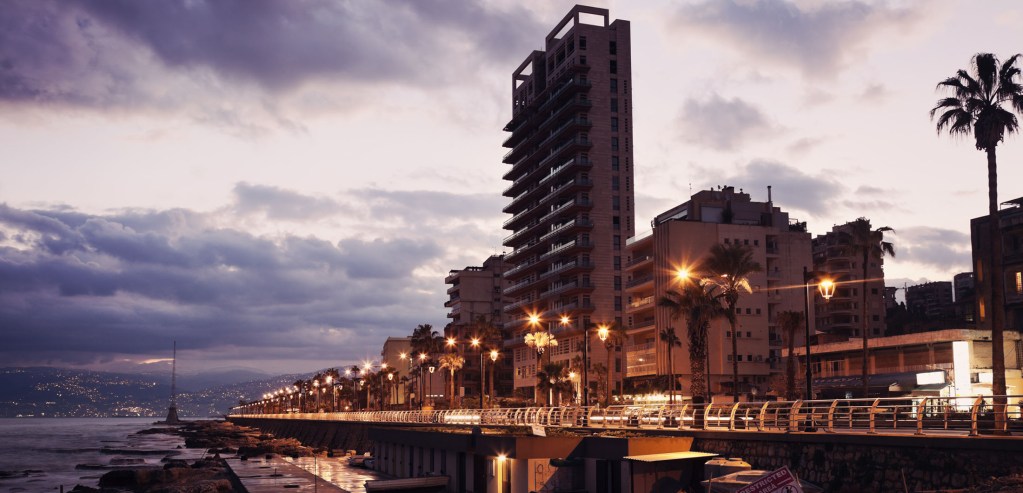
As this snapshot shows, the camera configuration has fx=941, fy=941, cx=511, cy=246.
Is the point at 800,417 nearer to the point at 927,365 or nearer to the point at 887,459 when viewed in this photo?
the point at 887,459

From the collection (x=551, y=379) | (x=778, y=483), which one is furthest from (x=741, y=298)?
(x=778, y=483)

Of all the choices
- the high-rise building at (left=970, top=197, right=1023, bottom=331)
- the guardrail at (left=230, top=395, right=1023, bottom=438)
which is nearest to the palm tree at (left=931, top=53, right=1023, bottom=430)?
the guardrail at (left=230, top=395, right=1023, bottom=438)

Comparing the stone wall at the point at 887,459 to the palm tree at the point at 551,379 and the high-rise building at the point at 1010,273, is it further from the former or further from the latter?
the palm tree at the point at 551,379

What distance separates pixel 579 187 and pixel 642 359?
35504mm

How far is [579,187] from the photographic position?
456 feet

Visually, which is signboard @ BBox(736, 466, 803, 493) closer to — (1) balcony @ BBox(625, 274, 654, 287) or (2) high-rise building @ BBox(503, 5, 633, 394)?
(1) balcony @ BBox(625, 274, 654, 287)

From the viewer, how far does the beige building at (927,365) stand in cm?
6856

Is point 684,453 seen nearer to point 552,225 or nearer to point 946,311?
point 552,225

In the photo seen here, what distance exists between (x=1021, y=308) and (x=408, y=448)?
5637 centimetres

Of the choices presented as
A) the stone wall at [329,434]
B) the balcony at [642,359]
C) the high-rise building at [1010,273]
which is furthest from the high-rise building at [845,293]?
the stone wall at [329,434]

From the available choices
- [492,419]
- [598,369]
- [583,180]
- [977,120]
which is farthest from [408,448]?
[583,180]

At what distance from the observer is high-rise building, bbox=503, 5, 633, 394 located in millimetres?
137000

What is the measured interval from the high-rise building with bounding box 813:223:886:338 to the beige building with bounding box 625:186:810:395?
37.9 meters

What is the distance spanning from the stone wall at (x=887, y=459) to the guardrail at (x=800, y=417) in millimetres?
707
